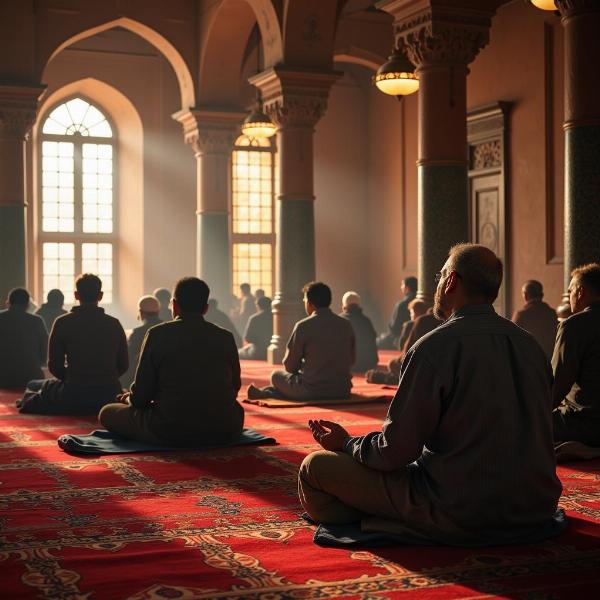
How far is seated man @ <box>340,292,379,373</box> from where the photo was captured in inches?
430

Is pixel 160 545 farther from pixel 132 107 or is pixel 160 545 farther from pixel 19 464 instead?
pixel 132 107

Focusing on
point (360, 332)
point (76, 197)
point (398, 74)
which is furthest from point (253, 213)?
point (398, 74)

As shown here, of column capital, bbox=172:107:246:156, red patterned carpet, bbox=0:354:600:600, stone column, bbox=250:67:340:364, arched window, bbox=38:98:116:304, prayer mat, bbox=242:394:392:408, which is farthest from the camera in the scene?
arched window, bbox=38:98:116:304

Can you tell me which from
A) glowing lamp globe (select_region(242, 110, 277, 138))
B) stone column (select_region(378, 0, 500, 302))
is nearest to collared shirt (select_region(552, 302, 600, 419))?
stone column (select_region(378, 0, 500, 302))

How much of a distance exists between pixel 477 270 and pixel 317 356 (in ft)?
16.7

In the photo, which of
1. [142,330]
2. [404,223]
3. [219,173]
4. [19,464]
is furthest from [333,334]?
[404,223]

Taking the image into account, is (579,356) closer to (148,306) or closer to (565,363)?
(565,363)

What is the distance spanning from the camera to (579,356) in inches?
210

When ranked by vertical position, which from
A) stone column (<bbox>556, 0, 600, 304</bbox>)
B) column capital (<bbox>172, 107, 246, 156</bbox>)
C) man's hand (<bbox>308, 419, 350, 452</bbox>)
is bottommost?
man's hand (<bbox>308, 419, 350, 452</bbox>)

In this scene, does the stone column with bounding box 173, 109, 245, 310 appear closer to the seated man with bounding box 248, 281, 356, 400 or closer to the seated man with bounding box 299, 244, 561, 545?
the seated man with bounding box 248, 281, 356, 400

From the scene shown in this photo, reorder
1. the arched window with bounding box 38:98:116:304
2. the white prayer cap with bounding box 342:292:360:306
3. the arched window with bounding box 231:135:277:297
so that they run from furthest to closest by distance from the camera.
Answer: the arched window with bounding box 231:135:277:297, the arched window with bounding box 38:98:116:304, the white prayer cap with bounding box 342:292:360:306

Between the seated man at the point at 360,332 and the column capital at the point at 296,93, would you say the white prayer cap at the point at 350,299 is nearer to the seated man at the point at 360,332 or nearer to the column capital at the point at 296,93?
the seated man at the point at 360,332

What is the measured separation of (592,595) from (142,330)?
6561 millimetres

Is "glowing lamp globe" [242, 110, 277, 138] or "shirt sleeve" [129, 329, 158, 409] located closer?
"shirt sleeve" [129, 329, 158, 409]
